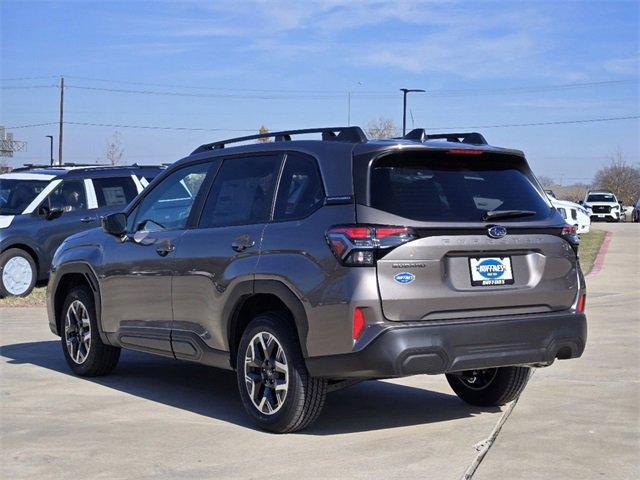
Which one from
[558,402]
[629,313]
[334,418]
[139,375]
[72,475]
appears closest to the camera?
[72,475]

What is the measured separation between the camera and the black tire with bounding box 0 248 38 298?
14648 millimetres

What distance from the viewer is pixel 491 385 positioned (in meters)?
7.28

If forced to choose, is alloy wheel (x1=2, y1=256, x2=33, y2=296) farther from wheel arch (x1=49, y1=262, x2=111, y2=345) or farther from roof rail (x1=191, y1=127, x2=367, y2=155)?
roof rail (x1=191, y1=127, x2=367, y2=155)

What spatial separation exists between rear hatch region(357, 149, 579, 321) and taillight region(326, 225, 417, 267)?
0.12 feet

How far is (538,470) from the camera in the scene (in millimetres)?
5555

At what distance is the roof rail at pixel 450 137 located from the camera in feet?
21.9

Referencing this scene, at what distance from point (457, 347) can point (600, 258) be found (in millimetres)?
18423

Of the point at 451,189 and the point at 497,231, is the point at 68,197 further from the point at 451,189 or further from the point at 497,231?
the point at 497,231

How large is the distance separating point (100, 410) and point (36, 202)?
842 centimetres

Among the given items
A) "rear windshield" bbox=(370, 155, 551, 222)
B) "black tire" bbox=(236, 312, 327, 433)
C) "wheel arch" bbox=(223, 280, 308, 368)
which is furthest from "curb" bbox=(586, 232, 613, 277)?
"black tire" bbox=(236, 312, 327, 433)

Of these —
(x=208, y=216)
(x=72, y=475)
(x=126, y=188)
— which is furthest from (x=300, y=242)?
(x=126, y=188)

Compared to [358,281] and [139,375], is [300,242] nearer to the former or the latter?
[358,281]

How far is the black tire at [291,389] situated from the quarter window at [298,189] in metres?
0.68

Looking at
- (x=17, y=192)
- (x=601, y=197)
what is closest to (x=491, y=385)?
(x=17, y=192)
